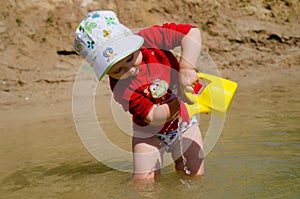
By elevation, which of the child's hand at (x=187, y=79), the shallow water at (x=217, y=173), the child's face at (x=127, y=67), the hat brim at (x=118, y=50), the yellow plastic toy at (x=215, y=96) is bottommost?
the shallow water at (x=217, y=173)

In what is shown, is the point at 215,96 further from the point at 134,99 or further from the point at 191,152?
the point at 134,99

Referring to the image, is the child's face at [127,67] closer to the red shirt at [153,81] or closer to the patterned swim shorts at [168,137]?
the red shirt at [153,81]

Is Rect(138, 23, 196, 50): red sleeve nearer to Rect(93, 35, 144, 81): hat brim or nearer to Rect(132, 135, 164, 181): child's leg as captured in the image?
Rect(93, 35, 144, 81): hat brim

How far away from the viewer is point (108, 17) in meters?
2.43

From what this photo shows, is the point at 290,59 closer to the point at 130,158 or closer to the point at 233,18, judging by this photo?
the point at 233,18

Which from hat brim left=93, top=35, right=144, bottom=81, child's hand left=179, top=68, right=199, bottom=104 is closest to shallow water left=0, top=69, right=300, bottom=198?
child's hand left=179, top=68, right=199, bottom=104

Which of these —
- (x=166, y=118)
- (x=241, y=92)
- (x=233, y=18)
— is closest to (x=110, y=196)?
(x=166, y=118)

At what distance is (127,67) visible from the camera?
243cm

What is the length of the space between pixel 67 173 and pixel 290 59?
4817 millimetres

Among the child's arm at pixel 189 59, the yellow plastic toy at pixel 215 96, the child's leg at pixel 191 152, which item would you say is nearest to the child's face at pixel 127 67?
the child's arm at pixel 189 59

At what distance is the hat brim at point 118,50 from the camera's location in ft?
7.51

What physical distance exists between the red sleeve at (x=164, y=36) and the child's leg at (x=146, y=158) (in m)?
0.50

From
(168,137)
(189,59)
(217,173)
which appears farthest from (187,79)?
(217,173)

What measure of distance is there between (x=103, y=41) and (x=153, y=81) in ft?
1.30
